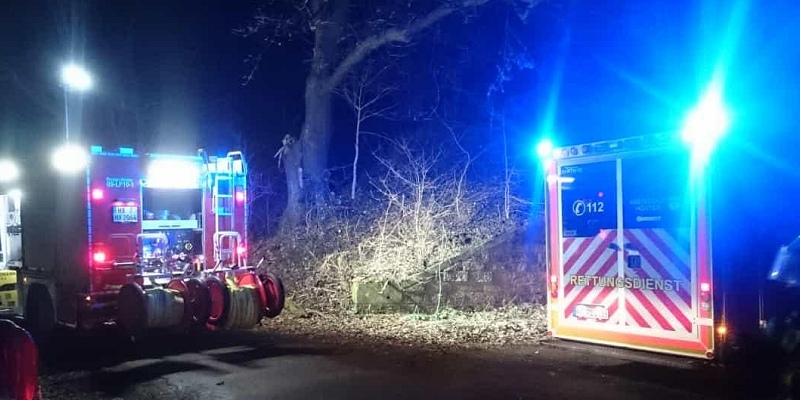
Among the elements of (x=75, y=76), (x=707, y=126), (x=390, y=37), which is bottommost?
(x=707, y=126)

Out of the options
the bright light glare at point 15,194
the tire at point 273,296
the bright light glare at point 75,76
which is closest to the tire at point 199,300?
the tire at point 273,296

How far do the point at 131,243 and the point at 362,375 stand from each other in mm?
4635

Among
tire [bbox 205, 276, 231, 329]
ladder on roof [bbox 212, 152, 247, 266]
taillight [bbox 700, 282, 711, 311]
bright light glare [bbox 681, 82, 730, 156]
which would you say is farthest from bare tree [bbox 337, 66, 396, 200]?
taillight [bbox 700, 282, 711, 311]

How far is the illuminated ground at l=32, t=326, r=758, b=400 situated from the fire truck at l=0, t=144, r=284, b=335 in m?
0.74

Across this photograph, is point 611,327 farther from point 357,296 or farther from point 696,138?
point 357,296

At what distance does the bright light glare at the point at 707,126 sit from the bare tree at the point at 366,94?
11.7 meters

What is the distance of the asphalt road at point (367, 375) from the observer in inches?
283

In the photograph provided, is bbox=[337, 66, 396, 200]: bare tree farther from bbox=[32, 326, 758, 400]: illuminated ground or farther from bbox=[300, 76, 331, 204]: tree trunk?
bbox=[32, 326, 758, 400]: illuminated ground

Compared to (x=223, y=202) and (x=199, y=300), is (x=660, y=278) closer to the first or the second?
(x=199, y=300)

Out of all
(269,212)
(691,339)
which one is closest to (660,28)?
(691,339)

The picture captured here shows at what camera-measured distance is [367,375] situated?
8.09 m

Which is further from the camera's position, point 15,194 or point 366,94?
point 366,94

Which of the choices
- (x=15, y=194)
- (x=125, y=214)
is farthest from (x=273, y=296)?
(x=15, y=194)

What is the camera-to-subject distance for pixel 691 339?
8.08 m
